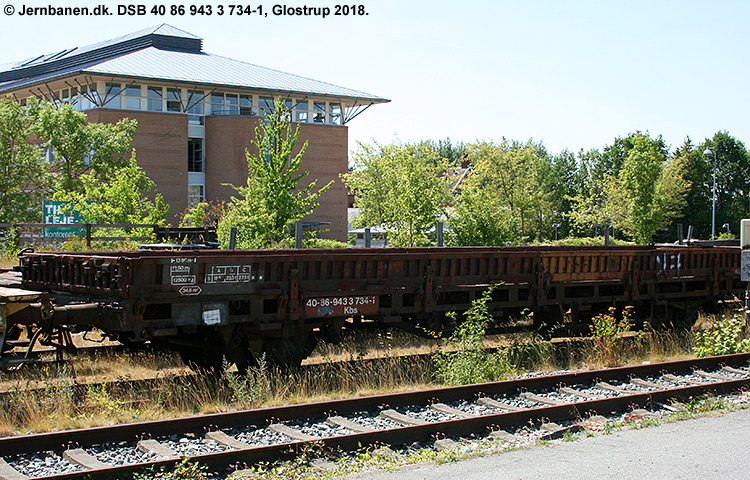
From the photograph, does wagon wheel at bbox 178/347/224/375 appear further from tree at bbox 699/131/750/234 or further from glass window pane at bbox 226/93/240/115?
tree at bbox 699/131/750/234

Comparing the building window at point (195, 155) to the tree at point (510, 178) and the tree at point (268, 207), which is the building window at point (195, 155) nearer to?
the tree at point (510, 178)

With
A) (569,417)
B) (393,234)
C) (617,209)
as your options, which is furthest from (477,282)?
(617,209)

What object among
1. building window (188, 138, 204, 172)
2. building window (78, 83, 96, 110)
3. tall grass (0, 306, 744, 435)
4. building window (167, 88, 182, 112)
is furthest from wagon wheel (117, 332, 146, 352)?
building window (188, 138, 204, 172)

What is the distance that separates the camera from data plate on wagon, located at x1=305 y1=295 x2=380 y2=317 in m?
11.0

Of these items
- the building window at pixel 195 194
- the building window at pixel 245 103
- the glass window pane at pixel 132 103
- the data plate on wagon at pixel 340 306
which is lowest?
the data plate on wagon at pixel 340 306

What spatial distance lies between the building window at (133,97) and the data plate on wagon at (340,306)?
46.7m

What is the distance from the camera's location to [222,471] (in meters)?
6.73

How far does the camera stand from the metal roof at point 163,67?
54.3 metres

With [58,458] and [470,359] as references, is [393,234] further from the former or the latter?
[58,458]

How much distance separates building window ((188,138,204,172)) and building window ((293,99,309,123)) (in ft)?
26.6

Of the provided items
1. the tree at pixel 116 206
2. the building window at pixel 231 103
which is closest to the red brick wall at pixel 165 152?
the building window at pixel 231 103

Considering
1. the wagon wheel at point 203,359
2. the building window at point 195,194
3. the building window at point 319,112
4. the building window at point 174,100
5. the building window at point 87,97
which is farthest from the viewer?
the building window at point 319,112

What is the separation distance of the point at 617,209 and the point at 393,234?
42578 millimetres

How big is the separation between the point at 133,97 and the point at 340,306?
47.3 metres
